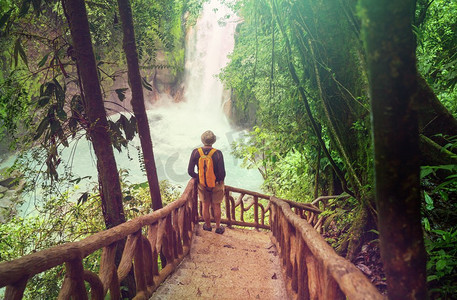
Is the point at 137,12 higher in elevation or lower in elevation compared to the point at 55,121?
higher

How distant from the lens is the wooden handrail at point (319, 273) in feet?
5.59

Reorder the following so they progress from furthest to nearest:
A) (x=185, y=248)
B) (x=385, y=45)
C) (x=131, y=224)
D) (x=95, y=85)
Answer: (x=185, y=248), (x=95, y=85), (x=131, y=224), (x=385, y=45)

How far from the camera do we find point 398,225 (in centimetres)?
135

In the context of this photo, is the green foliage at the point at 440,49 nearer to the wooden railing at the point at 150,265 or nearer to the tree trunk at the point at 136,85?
the wooden railing at the point at 150,265

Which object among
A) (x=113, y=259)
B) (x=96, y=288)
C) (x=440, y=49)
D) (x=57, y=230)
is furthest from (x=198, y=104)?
(x=96, y=288)

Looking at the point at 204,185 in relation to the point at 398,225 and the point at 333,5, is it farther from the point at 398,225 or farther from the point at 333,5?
the point at 398,225

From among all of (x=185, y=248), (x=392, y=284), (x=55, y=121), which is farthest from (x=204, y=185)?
(x=392, y=284)

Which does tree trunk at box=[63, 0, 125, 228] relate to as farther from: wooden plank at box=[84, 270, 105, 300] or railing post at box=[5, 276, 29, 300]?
railing post at box=[5, 276, 29, 300]

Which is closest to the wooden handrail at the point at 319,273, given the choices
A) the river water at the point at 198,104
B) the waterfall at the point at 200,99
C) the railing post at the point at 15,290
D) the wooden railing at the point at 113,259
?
the wooden railing at the point at 113,259

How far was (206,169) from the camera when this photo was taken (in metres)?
5.39

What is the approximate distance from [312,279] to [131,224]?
1.53 meters

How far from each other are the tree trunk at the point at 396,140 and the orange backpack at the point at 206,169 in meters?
4.04

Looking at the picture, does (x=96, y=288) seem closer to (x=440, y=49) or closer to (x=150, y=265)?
(x=150, y=265)

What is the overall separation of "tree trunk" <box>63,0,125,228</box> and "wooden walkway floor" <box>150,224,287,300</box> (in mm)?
1094
